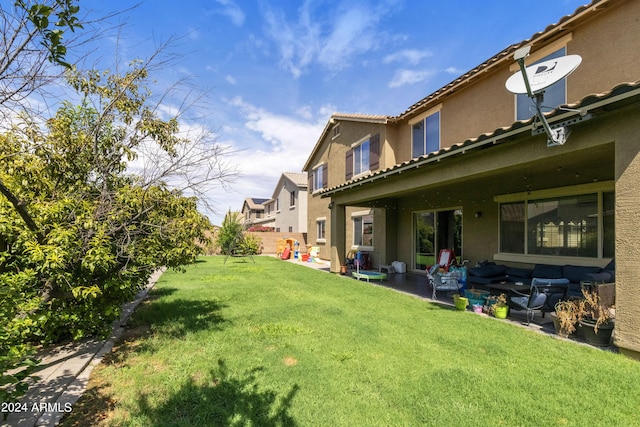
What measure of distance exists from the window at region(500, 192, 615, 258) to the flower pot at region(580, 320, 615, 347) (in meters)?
3.81

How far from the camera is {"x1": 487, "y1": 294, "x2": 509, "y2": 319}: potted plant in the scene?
23.2 feet

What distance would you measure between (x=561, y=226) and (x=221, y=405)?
9601 millimetres

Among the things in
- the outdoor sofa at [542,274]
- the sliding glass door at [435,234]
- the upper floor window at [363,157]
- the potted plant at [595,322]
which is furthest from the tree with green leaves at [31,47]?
the upper floor window at [363,157]

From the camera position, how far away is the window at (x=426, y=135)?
12.7 m

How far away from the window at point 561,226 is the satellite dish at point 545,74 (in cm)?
426

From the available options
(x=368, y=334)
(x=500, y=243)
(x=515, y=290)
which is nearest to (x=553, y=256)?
(x=500, y=243)

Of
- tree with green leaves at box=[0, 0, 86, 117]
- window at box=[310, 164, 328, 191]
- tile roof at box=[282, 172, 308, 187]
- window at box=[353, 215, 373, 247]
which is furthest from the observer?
tile roof at box=[282, 172, 308, 187]

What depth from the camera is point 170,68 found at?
14.8 feet

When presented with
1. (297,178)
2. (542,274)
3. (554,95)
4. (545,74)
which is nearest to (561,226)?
(542,274)

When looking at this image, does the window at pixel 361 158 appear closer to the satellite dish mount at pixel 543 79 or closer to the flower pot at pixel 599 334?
the satellite dish mount at pixel 543 79

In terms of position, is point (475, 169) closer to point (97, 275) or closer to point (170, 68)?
point (170, 68)

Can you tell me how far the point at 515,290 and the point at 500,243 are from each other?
11.8ft

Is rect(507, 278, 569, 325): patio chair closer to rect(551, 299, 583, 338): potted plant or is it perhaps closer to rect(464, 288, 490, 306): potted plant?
rect(551, 299, 583, 338): potted plant

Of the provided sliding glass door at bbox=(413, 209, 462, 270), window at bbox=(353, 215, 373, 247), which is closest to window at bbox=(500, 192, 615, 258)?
sliding glass door at bbox=(413, 209, 462, 270)
